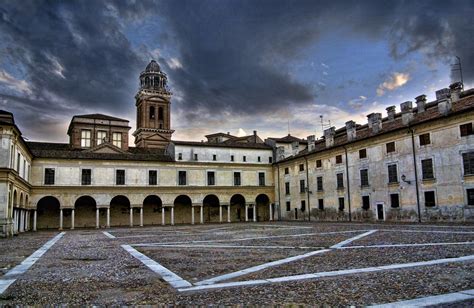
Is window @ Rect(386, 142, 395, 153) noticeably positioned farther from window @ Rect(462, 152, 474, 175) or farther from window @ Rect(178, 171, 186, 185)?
window @ Rect(178, 171, 186, 185)

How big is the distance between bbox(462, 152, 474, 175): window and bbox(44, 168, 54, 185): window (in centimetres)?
3708

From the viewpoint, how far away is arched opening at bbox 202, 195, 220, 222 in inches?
1953

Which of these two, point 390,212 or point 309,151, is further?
point 309,151

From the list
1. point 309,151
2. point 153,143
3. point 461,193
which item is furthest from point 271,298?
point 153,143

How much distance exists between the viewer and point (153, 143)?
6781cm

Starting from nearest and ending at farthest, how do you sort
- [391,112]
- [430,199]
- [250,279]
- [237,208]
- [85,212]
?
[250,279]
[430,199]
[391,112]
[85,212]
[237,208]

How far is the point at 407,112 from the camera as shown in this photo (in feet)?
100

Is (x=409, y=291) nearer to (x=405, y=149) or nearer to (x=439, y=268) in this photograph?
(x=439, y=268)

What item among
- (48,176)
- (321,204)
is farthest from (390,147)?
(48,176)

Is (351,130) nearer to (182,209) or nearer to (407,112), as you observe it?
(407,112)

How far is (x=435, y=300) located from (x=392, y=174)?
27.4 m

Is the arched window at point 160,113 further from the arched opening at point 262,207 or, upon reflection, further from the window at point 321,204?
the window at point 321,204

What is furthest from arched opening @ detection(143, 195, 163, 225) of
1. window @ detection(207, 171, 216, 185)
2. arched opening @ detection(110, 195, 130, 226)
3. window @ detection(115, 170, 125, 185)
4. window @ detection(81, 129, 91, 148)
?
window @ detection(81, 129, 91, 148)

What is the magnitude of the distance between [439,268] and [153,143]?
206 feet
